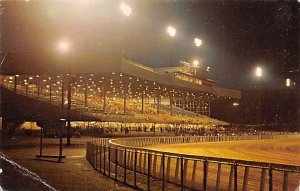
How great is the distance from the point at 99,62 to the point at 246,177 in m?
43.9

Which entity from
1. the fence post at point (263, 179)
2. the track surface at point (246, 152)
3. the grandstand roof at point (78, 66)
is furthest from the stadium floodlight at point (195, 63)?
the fence post at point (263, 179)

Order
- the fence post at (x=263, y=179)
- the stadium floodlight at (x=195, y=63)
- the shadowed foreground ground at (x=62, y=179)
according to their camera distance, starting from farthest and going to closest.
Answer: the stadium floodlight at (x=195, y=63) → the shadowed foreground ground at (x=62, y=179) → the fence post at (x=263, y=179)

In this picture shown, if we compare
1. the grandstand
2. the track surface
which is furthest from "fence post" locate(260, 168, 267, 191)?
the grandstand

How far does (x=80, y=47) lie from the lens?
201 feet

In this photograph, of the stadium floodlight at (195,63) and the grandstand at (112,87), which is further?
the stadium floodlight at (195,63)

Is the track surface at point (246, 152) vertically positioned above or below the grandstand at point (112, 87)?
below

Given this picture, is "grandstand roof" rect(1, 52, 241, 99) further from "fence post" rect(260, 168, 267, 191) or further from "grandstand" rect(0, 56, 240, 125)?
"fence post" rect(260, 168, 267, 191)

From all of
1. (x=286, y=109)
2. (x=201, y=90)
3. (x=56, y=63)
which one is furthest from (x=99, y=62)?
(x=286, y=109)

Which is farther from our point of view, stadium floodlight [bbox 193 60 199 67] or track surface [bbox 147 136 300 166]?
stadium floodlight [bbox 193 60 199 67]

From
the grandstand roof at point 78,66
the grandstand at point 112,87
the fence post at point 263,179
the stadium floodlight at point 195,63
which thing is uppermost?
the stadium floodlight at point 195,63

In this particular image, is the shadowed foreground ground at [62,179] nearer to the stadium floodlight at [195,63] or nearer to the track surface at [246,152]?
the track surface at [246,152]

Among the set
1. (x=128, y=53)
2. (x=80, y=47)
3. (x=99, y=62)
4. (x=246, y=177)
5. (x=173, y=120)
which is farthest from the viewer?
(x=128, y=53)

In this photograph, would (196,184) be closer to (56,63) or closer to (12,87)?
(56,63)

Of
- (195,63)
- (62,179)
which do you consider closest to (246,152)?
(62,179)
